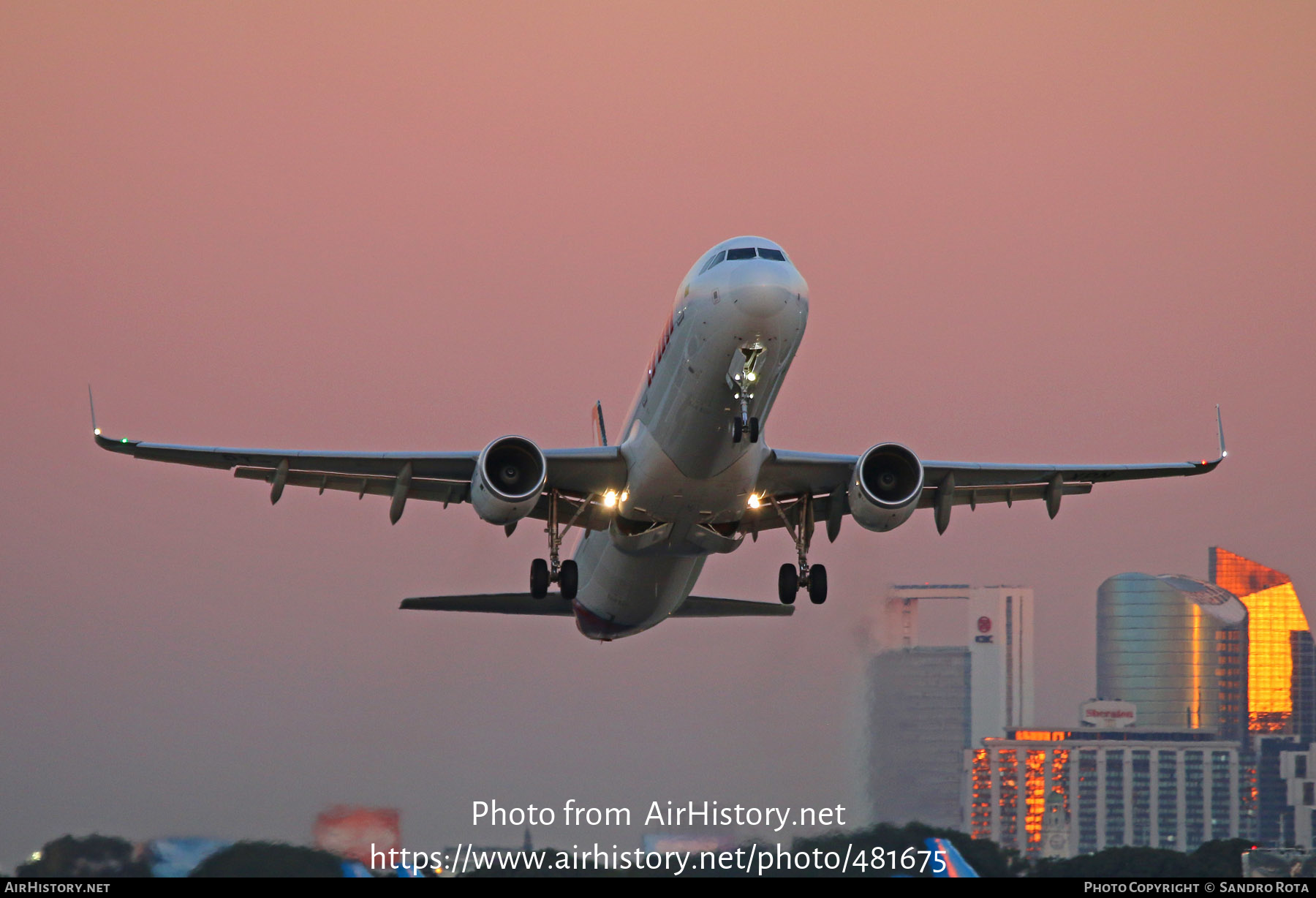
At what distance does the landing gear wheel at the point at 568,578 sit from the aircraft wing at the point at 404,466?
866 millimetres

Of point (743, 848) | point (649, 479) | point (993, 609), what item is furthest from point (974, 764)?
point (649, 479)

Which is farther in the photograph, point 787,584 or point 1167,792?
point 1167,792

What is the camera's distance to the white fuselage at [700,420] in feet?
79.6

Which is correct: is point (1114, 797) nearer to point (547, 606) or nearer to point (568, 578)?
point (547, 606)

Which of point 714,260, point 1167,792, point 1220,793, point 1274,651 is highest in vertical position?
point 1274,651

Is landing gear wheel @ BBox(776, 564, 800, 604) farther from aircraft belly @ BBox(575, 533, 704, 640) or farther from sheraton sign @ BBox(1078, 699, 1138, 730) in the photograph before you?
sheraton sign @ BBox(1078, 699, 1138, 730)

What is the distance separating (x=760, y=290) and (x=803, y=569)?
766cm

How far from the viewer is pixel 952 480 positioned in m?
30.6

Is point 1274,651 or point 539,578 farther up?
point 1274,651

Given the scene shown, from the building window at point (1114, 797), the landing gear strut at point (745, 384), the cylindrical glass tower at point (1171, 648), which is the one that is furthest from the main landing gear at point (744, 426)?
the cylindrical glass tower at point (1171, 648)

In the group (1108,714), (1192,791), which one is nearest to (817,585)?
(1192,791)

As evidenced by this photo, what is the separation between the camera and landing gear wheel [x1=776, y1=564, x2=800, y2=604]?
3053 cm

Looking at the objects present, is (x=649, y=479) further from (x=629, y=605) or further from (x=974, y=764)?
(x=974, y=764)

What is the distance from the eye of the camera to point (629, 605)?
33438mm
